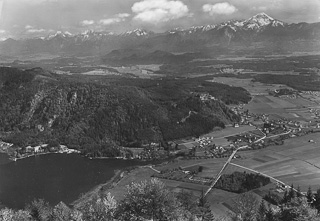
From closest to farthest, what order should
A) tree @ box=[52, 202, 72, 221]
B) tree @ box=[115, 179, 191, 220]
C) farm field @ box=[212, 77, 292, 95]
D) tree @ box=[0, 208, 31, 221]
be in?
tree @ box=[115, 179, 191, 220], tree @ box=[0, 208, 31, 221], tree @ box=[52, 202, 72, 221], farm field @ box=[212, 77, 292, 95]

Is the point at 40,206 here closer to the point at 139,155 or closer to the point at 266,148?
the point at 139,155

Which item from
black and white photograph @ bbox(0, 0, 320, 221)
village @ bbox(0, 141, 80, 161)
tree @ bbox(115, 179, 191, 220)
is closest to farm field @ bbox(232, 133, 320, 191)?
black and white photograph @ bbox(0, 0, 320, 221)

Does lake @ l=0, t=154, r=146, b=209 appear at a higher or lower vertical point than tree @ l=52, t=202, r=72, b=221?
lower

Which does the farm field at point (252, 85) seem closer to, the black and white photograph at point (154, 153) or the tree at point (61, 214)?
the black and white photograph at point (154, 153)

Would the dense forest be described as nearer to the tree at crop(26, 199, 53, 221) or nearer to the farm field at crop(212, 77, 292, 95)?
the tree at crop(26, 199, 53, 221)

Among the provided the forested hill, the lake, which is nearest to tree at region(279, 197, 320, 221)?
the lake

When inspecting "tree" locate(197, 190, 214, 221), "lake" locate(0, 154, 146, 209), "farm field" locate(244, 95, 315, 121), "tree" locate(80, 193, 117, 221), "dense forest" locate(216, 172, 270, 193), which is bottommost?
"lake" locate(0, 154, 146, 209)

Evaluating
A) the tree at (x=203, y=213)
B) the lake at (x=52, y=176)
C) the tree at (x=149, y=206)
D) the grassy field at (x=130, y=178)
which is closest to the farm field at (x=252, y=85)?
the lake at (x=52, y=176)

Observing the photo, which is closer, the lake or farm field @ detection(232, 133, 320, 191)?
farm field @ detection(232, 133, 320, 191)

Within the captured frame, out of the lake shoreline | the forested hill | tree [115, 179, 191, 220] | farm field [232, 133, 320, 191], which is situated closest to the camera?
tree [115, 179, 191, 220]
